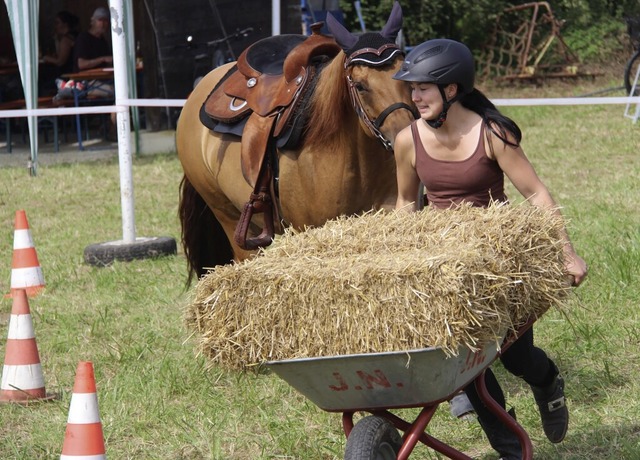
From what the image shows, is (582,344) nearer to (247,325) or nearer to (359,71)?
(359,71)

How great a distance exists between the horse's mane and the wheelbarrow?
6.37 ft

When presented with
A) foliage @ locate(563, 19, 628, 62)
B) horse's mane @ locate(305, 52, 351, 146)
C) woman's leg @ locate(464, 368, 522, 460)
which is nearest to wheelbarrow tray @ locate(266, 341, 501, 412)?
woman's leg @ locate(464, 368, 522, 460)

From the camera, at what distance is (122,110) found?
27.5ft

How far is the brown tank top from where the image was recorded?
4.00m

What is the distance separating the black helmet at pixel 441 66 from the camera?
3.89m

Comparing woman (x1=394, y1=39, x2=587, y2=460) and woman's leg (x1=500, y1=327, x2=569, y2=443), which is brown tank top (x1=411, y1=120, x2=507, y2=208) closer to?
woman (x1=394, y1=39, x2=587, y2=460)

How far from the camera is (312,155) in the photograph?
5379 millimetres

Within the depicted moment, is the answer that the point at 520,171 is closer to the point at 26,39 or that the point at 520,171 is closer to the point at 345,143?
the point at 345,143

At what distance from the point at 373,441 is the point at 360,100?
2.06 meters

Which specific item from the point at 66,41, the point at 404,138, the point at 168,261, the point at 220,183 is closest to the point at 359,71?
the point at 404,138

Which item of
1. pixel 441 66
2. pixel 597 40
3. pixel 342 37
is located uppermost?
pixel 441 66

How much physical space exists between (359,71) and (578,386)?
182cm

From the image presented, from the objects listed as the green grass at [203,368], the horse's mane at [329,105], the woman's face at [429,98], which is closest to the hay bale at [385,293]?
the green grass at [203,368]

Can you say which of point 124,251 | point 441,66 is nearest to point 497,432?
point 441,66
